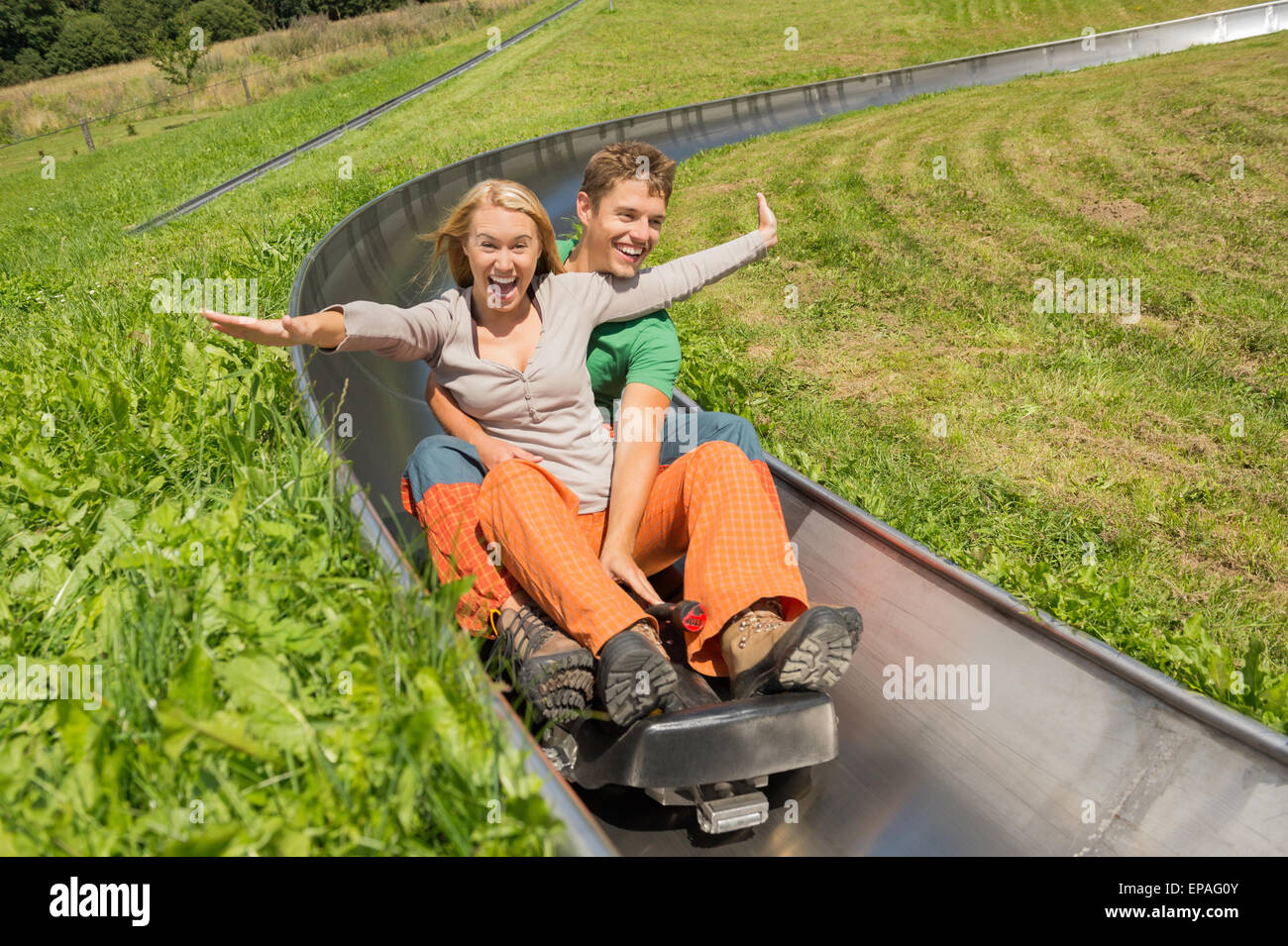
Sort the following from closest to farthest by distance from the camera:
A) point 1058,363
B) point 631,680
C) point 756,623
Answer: point 631,680 → point 756,623 → point 1058,363

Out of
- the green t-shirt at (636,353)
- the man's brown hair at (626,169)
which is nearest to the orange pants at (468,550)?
the green t-shirt at (636,353)

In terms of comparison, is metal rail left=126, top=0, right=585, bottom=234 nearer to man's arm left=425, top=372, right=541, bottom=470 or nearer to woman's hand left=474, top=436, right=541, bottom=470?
man's arm left=425, top=372, right=541, bottom=470

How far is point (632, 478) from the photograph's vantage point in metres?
2.71

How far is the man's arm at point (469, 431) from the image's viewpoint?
8.86 ft

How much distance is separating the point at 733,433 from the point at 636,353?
430 millimetres

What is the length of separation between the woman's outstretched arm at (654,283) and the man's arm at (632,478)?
0.27 metres

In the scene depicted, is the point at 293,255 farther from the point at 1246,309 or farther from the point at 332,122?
the point at 332,122

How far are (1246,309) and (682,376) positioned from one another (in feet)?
12.4

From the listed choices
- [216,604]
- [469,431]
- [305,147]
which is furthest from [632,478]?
[305,147]

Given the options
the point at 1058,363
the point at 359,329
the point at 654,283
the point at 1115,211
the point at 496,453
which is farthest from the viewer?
the point at 1115,211

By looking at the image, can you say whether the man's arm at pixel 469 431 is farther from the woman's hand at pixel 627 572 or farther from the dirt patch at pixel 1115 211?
the dirt patch at pixel 1115 211

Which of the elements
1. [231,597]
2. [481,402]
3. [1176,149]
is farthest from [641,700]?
[1176,149]

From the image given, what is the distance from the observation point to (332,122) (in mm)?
13031

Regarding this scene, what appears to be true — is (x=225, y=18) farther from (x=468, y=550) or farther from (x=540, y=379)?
(x=468, y=550)
